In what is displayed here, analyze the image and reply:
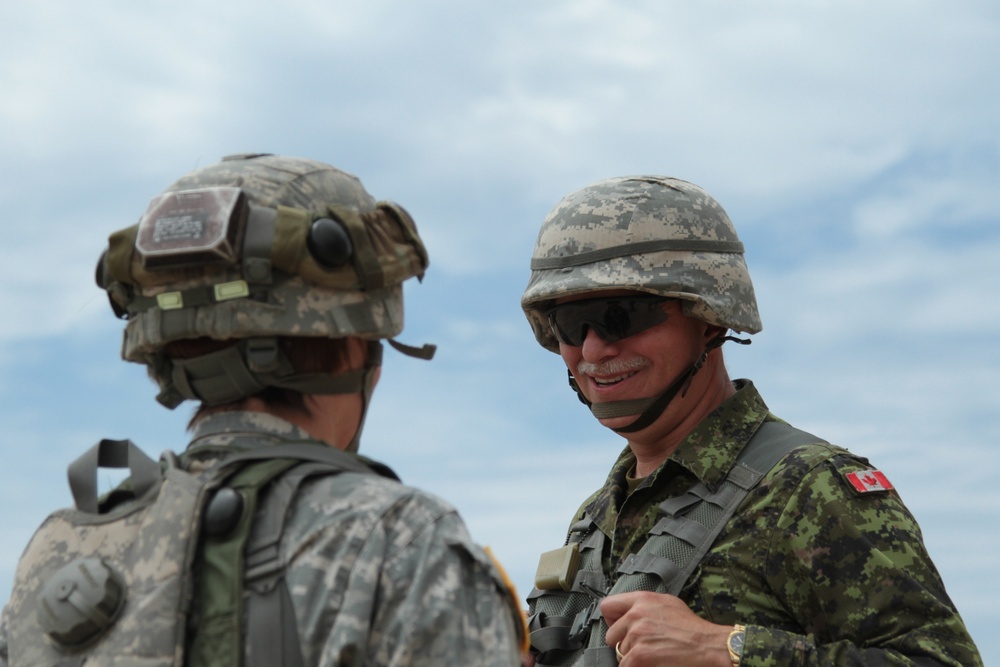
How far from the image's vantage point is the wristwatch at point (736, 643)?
4965 mm

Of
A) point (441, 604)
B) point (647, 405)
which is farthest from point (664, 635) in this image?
point (441, 604)

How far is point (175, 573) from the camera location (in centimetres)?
327

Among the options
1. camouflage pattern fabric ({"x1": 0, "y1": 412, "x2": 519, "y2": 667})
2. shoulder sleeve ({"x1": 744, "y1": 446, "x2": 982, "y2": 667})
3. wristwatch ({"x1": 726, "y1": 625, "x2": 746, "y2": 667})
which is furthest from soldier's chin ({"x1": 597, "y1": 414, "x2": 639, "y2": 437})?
camouflage pattern fabric ({"x1": 0, "y1": 412, "x2": 519, "y2": 667})

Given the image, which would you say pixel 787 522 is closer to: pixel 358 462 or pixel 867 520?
pixel 867 520

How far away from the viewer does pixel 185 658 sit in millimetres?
3234

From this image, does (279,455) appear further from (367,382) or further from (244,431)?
(367,382)

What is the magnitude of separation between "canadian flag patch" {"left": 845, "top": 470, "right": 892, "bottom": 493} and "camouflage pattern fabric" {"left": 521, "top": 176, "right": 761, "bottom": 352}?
1021 millimetres

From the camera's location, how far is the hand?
5016 millimetres

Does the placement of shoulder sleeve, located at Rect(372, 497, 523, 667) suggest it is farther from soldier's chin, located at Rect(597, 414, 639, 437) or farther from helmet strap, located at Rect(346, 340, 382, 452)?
soldier's chin, located at Rect(597, 414, 639, 437)

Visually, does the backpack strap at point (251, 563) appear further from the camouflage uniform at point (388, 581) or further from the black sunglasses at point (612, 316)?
the black sunglasses at point (612, 316)

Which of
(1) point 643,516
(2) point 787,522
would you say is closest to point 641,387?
(1) point 643,516

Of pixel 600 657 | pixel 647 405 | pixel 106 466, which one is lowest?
pixel 600 657

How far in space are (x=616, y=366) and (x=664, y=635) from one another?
1.42 metres

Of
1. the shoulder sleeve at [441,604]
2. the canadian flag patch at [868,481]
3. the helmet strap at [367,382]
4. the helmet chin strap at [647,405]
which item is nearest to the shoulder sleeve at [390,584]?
the shoulder sleeve at [441,604]
